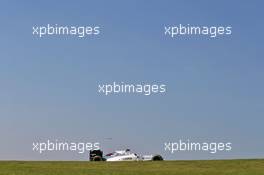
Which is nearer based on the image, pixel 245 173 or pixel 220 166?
pixel 245 173

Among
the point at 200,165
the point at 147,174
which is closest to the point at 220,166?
the point at 200,165

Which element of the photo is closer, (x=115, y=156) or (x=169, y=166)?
(x=169, y=166)

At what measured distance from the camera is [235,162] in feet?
176

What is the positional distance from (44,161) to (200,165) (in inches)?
594

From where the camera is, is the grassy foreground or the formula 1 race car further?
the formula 1 race car

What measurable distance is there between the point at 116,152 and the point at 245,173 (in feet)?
94.6

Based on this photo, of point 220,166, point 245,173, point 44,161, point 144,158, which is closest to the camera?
point 245,173

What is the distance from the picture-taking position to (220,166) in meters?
50.7

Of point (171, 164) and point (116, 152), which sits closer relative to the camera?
point (171, 164)

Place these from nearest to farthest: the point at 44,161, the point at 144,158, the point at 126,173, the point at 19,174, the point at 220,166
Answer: the point at 19,174
the point at 126,173
the point at 220,166
the point at 44,161
the point at 144,158

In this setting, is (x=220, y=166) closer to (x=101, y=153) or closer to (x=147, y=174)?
(x=147, y=174)

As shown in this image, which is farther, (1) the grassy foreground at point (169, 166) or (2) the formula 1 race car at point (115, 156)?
(2) the formula 1 race car at point (115, 156)

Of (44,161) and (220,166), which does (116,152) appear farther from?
(220,166)

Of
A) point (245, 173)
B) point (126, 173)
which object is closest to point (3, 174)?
point (126, 173)
